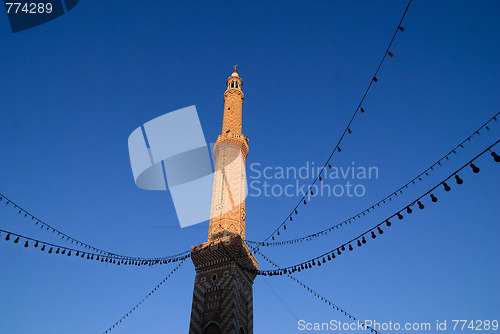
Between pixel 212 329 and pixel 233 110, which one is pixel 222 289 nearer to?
pixel 212 329

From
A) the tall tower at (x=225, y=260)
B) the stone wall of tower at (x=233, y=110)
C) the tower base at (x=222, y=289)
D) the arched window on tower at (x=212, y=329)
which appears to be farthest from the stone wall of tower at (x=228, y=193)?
the arched window on tower at (x=212, y=329)

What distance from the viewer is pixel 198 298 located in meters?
23.1

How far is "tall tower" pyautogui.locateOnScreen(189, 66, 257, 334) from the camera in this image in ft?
71.7

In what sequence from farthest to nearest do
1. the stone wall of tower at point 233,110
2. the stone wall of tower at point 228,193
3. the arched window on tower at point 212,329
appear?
1. the stone wall of tower at point 233,110
2. the stone wall of tower at point 228,193
3. the arched window on tower at point 212,329

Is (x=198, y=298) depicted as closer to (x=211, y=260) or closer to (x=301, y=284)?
(x=211, y=260)

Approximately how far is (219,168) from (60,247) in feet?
55.6

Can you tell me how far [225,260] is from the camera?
77.6ft

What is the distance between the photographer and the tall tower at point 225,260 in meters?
21.9

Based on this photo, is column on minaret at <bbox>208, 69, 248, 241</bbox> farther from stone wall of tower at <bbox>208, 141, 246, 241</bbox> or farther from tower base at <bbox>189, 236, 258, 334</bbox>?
tower base at <bbox>189, 236, 258, 334</bbox>

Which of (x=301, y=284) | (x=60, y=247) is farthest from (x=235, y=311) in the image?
(x=60, y=247)

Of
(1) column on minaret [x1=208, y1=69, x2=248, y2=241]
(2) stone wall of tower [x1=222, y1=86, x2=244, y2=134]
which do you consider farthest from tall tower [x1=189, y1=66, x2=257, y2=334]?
(2) stone wall of tower [x1=222, y1=86, x2=244, y2=134]

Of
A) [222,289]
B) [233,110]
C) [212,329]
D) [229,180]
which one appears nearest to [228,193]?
[229,180]

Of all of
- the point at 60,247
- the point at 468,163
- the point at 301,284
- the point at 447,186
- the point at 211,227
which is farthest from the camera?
the point at 211,227

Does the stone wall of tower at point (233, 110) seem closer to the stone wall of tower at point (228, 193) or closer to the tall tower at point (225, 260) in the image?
the tall tower at point (225, 260)
